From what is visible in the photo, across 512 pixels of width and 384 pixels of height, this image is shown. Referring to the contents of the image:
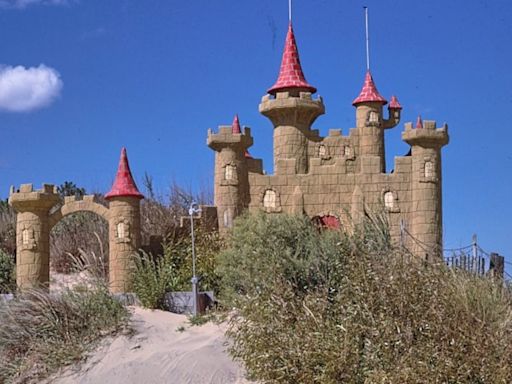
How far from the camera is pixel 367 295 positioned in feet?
44.4

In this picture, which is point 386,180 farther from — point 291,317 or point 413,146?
point 291,317

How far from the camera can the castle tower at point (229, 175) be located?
23469mm

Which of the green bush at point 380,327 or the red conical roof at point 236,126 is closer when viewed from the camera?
the green bush at point 380,327

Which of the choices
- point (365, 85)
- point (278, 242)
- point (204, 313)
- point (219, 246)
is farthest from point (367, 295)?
point (365, 85)

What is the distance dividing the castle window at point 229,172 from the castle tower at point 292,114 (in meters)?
1.37

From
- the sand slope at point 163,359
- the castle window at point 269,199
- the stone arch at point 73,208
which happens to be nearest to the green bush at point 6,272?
the stone arch at point 73,208

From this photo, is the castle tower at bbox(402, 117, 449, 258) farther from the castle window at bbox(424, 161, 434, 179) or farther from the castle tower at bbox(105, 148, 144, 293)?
the castle tower at bbox(105, 148, 144, 293)

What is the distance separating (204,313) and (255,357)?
21.4 feet

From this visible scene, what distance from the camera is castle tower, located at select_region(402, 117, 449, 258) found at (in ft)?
77.4

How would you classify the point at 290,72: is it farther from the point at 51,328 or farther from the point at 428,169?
the point at 51,328

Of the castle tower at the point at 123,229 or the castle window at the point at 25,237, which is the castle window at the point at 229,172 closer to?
the castle tower at the point at 123,229

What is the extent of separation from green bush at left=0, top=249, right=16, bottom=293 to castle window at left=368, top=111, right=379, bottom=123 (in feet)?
37.9

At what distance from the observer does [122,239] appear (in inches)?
889

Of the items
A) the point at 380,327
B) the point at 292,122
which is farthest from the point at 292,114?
the point at 380,327
